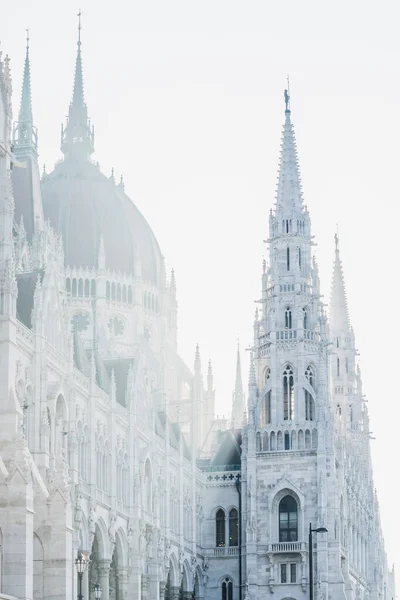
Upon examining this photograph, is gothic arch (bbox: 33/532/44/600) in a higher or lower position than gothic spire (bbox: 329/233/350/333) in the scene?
lower

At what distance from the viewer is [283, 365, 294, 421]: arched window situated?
110 m

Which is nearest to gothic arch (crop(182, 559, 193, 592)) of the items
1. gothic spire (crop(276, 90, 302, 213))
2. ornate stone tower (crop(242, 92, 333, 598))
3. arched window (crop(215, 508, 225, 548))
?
ornate stone tower (crop(242, 92, 333, 598))

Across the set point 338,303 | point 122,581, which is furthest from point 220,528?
point 338,303

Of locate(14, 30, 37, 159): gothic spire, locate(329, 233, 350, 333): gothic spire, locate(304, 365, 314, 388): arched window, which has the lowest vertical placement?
locate(304, 365, 314, 388): arched window

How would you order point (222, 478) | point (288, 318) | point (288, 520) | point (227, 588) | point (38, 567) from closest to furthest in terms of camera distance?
1. point (38, 567)
2. point (288, 520)
3. point (227, 588)
4. point (222, 478)
5. point (288, 318)

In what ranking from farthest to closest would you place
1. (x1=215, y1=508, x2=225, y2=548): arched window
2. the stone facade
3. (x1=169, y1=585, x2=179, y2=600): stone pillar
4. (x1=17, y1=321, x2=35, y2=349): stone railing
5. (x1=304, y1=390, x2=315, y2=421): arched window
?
(x1=215, y1=508, x2=225, y2=548): arched window → (x1=304, y1=390, x2=315, y2=421): arched window → (x1=169, y1=585, x2=179, y2=600): stone pillar → (x1=17, y1=321, x2=35, y2=349): stone railing → the stone facade

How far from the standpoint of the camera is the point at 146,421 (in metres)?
94.1

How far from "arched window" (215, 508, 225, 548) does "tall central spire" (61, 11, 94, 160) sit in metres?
37.3

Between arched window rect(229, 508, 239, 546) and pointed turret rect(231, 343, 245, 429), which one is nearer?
arched window rect(229, 508, 239, 546)

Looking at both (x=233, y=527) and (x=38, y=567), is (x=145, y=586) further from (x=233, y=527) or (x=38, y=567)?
(x=38, y=567)

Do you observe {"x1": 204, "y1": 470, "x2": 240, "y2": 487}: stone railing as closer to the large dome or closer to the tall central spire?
the large dome

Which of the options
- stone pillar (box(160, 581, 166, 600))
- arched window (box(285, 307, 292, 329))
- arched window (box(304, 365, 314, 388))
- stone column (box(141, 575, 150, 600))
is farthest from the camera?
arched window (box(285, 307, 292, 329))

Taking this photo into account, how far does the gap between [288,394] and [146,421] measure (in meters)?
20.1

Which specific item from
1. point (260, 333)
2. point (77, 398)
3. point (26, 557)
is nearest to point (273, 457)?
point (260, 333)
